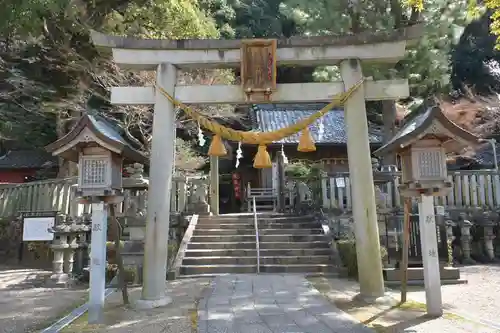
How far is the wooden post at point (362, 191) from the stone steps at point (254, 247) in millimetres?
3333

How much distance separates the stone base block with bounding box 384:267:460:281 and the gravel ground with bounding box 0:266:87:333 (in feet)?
20.3

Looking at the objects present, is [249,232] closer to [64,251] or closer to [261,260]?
[261,260]

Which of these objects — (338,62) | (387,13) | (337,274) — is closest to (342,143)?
(387,13)

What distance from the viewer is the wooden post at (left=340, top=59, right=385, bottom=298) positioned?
688cm

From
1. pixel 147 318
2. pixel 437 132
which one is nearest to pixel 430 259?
pixel 437 132

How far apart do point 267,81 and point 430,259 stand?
3.89 metres

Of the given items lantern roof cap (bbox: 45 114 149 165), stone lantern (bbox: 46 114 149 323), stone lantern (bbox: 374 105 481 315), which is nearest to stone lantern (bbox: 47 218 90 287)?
stone lantern (bbox: 46 114 149 323)

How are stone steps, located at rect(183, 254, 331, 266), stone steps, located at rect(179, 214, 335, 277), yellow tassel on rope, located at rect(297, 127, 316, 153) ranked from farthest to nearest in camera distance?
stone steps, located at rect(183, 254, 331, 266), stone steps, located at rect(179, 214, 335, 277), yellow tassel on rope, located at rect(297, 127, 316, 153)

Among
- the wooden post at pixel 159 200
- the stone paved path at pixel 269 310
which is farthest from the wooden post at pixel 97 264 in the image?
the stone paved path at pixel 269 310

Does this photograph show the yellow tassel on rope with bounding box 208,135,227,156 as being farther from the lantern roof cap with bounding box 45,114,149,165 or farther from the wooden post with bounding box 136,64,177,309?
the lantern roof cap with bounding box 45,114,149,165

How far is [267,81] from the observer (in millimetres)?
7285

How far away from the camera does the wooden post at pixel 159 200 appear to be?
22.2ft

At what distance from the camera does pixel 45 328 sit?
19.1ft

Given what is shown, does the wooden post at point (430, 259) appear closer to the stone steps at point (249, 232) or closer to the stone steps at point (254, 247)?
the stone steps at point (254, 247)
